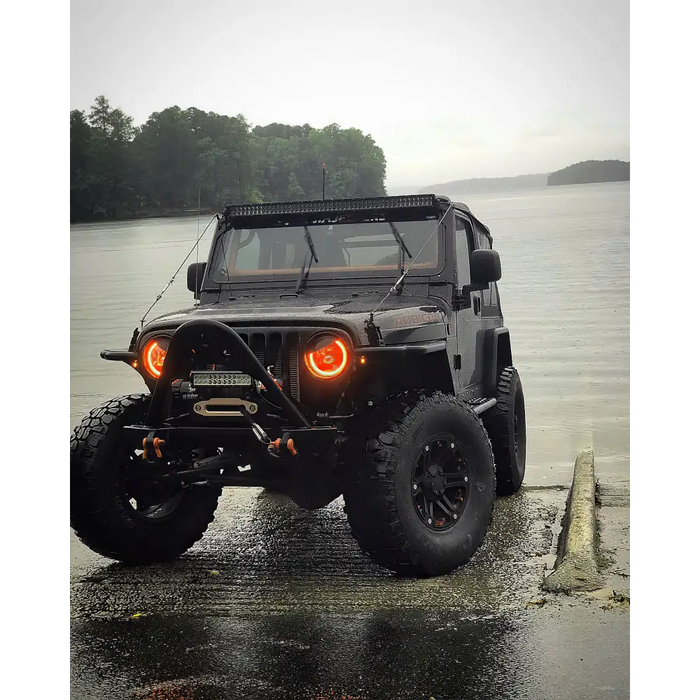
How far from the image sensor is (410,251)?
720 centimetres

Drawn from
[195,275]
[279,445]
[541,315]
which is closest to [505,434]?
[195,275]

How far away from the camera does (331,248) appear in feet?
24.0

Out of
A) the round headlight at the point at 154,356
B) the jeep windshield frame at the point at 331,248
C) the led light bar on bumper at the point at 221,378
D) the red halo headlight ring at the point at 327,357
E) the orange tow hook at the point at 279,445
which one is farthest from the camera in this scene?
the jeep windshield frame at the point at 331,248

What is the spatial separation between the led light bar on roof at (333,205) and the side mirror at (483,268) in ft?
1.52

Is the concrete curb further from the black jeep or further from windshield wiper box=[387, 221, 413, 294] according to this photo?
windshield wiper box=[387, 221, 413, 294]

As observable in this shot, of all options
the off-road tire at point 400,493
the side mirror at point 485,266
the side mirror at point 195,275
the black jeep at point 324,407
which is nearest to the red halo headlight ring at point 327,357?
the black jeep at point 324,407

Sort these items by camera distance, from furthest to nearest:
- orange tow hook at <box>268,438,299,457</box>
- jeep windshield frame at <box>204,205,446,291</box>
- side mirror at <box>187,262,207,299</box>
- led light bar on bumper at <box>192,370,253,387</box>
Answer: side mirror at <box>187,262,207,299</box>
jeep windshield frame at <box>204,205,446,291</box>
led light bar on bumper at <box>192,370,253,387</box>
orange tow hook at <box>268,438,299,457</box>

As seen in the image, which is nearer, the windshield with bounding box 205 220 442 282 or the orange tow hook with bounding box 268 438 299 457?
the orange tow hook with bounding box 268 438 299 457

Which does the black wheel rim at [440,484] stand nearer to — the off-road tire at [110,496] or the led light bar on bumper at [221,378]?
the led light bar on bumper at [221,378]

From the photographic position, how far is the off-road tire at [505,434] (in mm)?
8352

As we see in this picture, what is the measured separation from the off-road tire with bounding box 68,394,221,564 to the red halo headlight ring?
118 centimetres

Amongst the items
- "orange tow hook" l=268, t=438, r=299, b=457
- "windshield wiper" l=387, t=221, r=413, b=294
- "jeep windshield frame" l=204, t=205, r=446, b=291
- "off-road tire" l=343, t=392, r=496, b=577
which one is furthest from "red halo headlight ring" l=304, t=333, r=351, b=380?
"windshield wiper" l=387, t=221, r=413, b=294

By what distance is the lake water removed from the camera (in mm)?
11211
